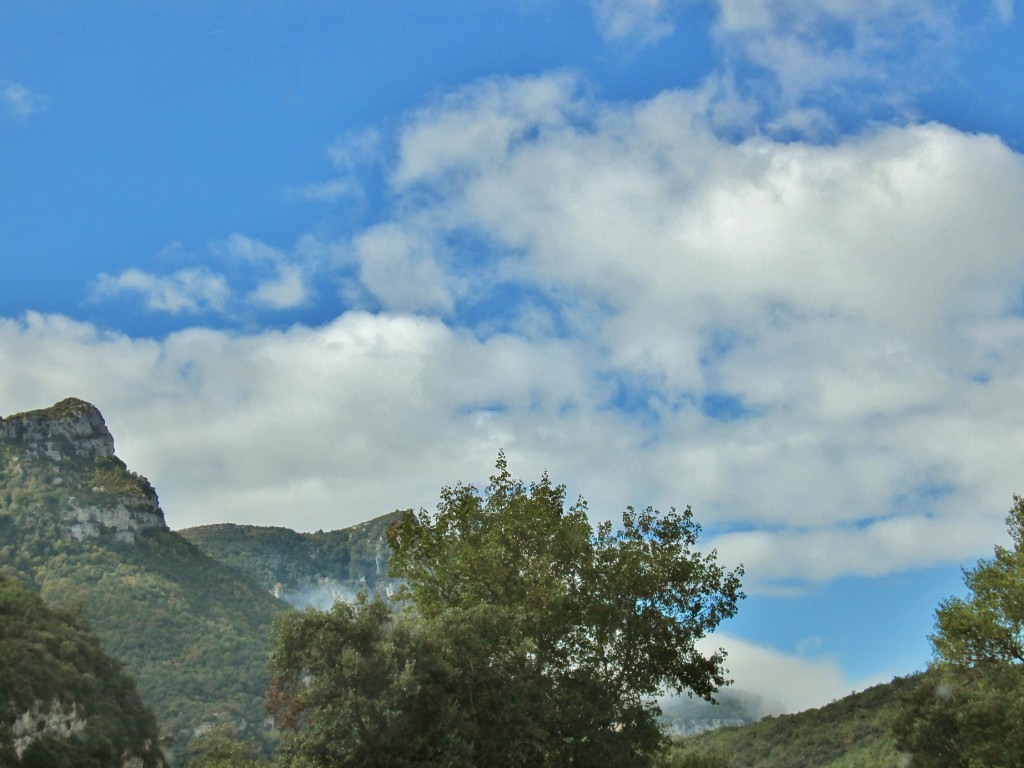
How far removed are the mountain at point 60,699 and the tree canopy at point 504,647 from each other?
228 feet

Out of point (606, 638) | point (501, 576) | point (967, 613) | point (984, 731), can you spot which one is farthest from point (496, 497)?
point (984, 731)

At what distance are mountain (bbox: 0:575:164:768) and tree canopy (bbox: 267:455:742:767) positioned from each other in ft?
228

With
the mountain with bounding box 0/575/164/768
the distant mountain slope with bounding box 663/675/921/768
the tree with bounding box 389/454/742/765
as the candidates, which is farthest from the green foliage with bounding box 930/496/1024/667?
the mountain with bounding box 0/575/164/768

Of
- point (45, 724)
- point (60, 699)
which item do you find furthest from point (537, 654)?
point (60, 699)

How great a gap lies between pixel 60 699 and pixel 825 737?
89985mm

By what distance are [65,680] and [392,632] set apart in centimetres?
9971

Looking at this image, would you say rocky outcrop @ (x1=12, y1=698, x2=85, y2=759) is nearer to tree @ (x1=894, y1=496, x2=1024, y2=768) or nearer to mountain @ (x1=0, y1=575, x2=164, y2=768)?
mountain @ (x1=0, y1=575, x2=164, y2=768)

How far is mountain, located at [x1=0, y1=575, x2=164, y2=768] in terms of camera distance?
9475cm

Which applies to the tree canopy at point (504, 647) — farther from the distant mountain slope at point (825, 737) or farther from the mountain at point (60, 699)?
the mountain at point (60, 699)

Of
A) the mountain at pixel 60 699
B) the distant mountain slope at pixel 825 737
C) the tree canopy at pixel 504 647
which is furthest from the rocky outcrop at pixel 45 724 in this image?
the tree canopy at pixel 504 647

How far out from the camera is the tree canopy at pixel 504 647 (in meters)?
28.7

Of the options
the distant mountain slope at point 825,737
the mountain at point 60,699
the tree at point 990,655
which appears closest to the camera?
the tree at point 990,655

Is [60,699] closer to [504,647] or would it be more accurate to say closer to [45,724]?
[45,724]

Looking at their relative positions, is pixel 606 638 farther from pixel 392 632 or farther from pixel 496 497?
pixel 392 632
